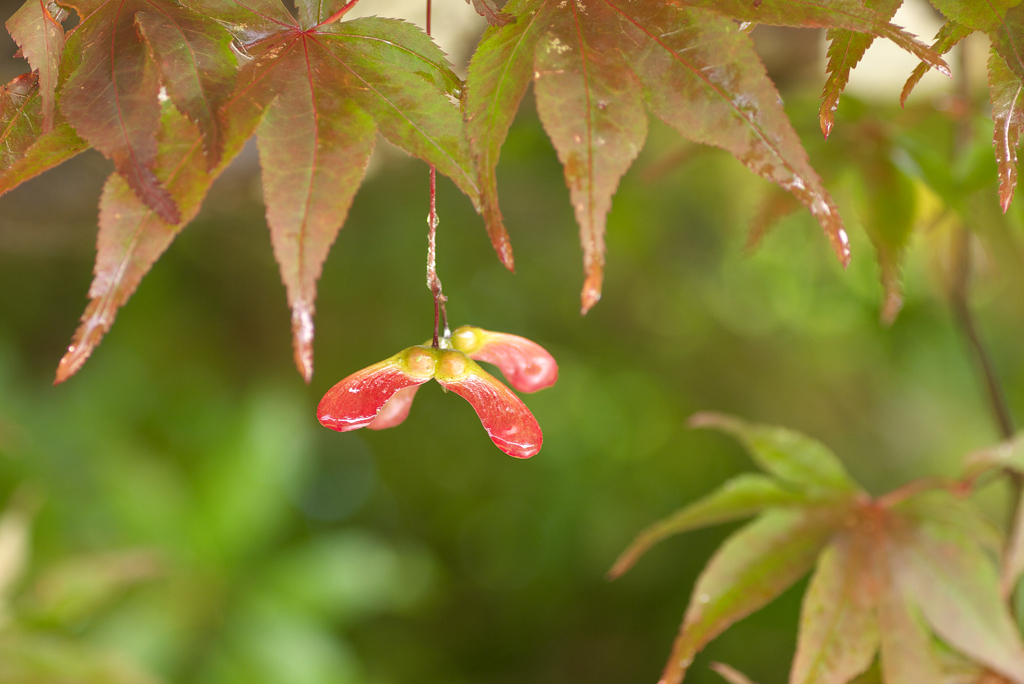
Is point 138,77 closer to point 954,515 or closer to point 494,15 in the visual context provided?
point 494,15

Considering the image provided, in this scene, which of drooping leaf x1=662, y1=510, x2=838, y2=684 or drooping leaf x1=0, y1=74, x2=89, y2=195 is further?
drooping leaf x1=662, y1=510, x2=838, y2=684

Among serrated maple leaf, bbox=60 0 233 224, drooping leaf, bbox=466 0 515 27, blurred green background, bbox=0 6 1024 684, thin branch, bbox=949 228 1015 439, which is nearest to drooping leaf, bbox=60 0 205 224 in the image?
serrated maple leaf, bbox=60 0 233 224

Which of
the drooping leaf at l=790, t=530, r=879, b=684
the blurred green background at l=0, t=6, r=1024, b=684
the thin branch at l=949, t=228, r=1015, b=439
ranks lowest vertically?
the blurred green background at l=0, t=6, r=1024, b=684

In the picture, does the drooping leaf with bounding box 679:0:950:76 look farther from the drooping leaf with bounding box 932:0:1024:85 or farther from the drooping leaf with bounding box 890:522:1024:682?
the drooping leaf with bounding box 890:522:1024:682

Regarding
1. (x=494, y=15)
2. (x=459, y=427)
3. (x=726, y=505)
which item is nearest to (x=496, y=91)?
(x=494, y=15)

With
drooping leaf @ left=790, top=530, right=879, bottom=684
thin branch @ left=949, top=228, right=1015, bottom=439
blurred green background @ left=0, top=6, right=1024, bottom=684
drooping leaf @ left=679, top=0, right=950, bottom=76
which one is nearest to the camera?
drooping leaf @ left=679, top=0, right=950, bottom=76

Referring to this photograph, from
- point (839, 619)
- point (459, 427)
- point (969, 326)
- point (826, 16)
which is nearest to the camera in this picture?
point (826, 16)

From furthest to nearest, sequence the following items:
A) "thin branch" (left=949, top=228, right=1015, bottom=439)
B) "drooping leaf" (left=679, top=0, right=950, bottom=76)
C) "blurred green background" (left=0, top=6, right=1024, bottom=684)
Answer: "blurred green background" (left=0, top=6, right=1024, bottom=684), "thin branch" (left=949, top=228, right=1015, bottom=439), "drooping leaf" (left=679, top=0, right=950, bottom=76)
